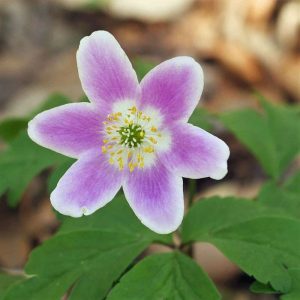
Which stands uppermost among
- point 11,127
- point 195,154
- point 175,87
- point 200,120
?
point 175,87

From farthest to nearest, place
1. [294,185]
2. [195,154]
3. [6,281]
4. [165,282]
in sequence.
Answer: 1. [294,185]
2. [6,281]
3. [165,282]
4. [195,154]

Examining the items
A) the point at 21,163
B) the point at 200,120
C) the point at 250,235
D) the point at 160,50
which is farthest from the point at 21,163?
the point at 160,50

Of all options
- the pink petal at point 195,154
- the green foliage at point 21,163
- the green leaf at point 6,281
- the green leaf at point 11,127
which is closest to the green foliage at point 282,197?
the pink petal at point 195,154

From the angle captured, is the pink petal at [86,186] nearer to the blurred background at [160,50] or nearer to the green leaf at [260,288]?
the green leaf at [260,288]

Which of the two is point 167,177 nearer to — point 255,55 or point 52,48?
point 255,55

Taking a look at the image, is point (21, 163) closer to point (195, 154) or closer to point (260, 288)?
point (195, 154)

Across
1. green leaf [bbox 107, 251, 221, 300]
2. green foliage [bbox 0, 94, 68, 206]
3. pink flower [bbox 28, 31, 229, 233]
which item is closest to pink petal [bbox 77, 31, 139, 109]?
pink flower [bbox 28, 31, 229, 233]

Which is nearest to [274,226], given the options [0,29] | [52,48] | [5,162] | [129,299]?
[129,299]
